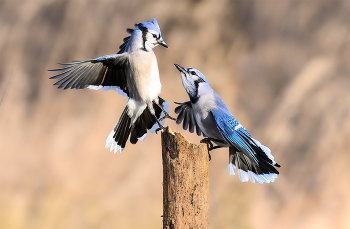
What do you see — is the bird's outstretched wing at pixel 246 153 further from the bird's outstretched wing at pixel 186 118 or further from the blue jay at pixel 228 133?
the bird's outstretched wing at pixel 186 118

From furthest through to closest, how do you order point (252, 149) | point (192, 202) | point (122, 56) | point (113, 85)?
point (113, 85)
point (122, 56)
point (252, 149)
point (192, 202)

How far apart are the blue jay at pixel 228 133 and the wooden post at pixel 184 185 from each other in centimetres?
19

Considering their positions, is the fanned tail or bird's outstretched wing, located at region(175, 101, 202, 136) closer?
the fanned tail

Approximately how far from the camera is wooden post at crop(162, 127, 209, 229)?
157 centimetres

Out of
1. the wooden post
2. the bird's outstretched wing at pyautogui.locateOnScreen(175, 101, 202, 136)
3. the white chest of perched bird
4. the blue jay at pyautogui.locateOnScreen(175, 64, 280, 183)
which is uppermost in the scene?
the white chest of perched bird

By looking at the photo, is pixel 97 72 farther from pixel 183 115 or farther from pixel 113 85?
pixel 183 115

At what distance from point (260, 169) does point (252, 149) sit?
19 centimetres

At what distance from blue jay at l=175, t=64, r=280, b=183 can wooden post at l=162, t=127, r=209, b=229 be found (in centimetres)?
19

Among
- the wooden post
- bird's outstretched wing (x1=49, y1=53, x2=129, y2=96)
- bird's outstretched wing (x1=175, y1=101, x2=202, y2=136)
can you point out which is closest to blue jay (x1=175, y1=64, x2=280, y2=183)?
the wooden post

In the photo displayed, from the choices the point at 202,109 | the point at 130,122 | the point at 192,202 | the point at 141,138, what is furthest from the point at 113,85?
the point at 192,202

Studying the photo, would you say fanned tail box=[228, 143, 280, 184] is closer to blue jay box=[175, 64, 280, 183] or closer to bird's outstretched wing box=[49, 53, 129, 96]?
blue jay box=[175, 64, 280, 183]

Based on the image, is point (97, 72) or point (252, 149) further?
point (97, 72)

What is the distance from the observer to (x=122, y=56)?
1.97 m

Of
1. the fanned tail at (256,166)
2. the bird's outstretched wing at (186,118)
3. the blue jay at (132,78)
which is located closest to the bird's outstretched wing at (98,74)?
the blue jay at (132,78)
